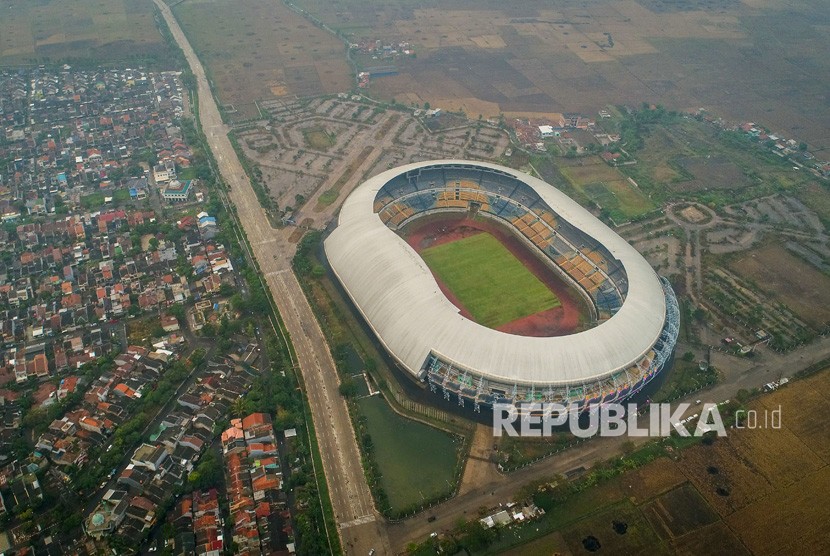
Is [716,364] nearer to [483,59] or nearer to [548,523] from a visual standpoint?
[548,523]

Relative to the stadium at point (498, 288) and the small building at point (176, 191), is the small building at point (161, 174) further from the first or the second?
the stadium at point (498, 288)

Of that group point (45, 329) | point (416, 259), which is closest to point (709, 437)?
point (416, 259)

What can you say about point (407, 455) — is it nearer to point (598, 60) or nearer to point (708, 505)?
point (708, 505)

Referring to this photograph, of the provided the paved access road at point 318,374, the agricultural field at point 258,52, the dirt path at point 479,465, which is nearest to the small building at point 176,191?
the paved access road at point 318,374

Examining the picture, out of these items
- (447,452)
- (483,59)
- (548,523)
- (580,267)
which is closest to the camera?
(548,523)

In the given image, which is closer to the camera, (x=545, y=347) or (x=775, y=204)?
(x=545, y=347)

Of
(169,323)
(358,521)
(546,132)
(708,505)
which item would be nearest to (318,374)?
(358,521)
